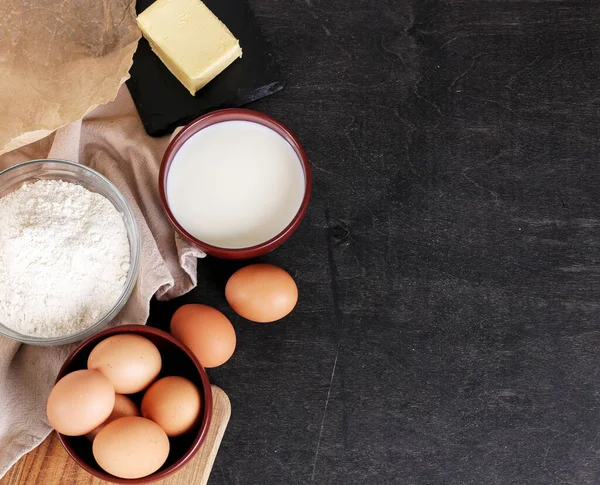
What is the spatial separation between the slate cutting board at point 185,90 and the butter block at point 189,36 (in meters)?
0.04

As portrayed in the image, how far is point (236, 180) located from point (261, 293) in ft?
0.56

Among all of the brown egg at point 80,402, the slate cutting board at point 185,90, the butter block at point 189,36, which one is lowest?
the brown egg at point 80,402

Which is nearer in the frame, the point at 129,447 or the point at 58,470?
the point at 129,447

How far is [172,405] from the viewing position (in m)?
0.88

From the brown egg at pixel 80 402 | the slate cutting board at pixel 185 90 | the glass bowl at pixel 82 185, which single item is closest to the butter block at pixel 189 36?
the slate cutting board at pixel 185 90

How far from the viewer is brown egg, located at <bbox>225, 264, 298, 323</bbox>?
986 mm

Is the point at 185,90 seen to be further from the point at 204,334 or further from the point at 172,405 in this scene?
the point at 172,405

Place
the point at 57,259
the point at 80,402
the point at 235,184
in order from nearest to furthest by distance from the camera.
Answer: the point at 80,402, the point at 57,259, the point at 235,184

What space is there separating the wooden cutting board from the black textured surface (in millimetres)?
58

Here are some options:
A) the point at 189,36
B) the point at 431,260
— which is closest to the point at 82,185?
the point at 189,36

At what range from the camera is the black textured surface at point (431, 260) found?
1.06 meters

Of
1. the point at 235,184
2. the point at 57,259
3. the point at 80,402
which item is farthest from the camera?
the point at 235,184

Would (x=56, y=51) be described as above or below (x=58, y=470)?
above

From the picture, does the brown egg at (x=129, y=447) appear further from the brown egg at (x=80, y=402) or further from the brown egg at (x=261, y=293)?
the brown egg at (x=261, y=293)
